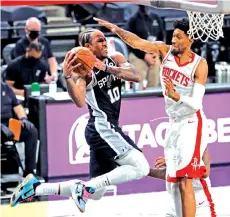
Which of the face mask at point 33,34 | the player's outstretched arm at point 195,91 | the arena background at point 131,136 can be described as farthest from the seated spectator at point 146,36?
the player's outstretched arm at point 195,91

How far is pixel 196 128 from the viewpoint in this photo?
10148 mm

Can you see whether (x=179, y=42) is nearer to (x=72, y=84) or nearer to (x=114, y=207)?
(x=72, y=84)

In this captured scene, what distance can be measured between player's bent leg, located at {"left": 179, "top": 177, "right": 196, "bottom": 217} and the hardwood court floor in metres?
1.34

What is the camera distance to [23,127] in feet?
42.0

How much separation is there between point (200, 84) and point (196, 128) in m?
0.42

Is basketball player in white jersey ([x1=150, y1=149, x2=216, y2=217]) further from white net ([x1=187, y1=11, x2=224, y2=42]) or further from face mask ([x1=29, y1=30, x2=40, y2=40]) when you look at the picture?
face mask ([x1=29, y1=30, x2=40, y2=40])

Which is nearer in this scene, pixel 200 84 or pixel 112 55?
pixel 200 84

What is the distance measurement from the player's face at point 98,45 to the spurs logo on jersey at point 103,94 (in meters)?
0.13

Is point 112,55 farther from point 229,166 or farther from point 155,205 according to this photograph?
point 229,166

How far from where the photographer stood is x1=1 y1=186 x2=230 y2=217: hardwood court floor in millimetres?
11562

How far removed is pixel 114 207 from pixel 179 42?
244cm

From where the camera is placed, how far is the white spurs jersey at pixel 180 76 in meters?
10.1

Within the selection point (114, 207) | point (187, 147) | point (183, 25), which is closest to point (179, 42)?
point (183, 25)

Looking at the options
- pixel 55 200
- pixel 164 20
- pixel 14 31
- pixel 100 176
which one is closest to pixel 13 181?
pixel 55 200
